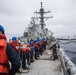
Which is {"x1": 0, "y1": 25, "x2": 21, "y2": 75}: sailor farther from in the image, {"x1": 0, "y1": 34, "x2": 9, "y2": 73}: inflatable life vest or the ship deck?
the ship deck

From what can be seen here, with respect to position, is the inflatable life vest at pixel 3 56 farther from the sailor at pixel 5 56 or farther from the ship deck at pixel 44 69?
the ship deck at pixel 44 69

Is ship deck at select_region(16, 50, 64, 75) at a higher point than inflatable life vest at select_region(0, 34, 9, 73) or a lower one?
lower

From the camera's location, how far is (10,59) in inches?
138

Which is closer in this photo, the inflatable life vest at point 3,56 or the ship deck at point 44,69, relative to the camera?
the inflatable life vest at point 3,56

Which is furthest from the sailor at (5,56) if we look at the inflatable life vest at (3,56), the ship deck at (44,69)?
the ship deck at (44,69)

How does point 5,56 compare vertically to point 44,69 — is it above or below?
above

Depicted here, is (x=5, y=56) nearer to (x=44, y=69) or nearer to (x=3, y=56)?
(x=3, y=56)

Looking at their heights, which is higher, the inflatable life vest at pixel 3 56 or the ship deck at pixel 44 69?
the inflatable life vest at pixel 3 56

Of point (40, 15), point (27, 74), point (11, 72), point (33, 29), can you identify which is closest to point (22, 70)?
point (27, 74)

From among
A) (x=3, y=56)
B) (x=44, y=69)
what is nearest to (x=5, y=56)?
(x=3, y=56)

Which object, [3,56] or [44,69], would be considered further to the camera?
[44,69]

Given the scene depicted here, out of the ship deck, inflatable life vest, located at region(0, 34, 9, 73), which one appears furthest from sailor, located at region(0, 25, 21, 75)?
the ship deck

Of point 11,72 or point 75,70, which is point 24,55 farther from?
point 11,72

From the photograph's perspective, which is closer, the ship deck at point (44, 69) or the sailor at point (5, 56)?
the sailor at point (5, 56)
